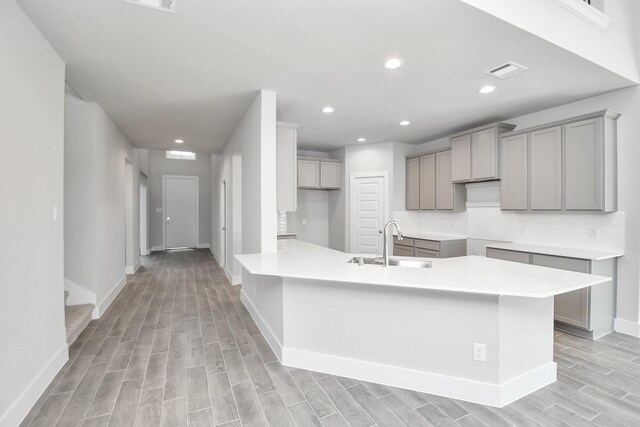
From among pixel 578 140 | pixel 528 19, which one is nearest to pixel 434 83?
pixel 528 19

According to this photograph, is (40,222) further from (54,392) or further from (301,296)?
(301,296)

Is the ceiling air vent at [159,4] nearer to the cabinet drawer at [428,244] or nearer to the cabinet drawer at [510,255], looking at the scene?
the cabinet drawer at [510,255]

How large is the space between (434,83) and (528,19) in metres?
0.95

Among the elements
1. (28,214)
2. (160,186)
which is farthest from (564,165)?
(160,186)

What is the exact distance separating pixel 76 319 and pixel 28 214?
5.50 ft

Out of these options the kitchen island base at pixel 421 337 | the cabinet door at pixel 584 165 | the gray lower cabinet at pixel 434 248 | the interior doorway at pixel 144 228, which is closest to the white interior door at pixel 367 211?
the gray lower cabinet at pixel 434 248

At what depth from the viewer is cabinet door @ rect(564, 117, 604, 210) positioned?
3054 millimetres

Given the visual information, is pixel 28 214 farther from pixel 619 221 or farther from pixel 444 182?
pixel 619 221

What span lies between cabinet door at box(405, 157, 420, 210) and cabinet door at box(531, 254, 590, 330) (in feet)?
7.78

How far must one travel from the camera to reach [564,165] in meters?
3.32

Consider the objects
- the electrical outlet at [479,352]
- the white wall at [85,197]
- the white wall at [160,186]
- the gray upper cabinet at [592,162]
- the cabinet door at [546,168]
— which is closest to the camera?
the electrical outlet at [479,352]

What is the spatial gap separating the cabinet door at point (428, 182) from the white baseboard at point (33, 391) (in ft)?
16.5

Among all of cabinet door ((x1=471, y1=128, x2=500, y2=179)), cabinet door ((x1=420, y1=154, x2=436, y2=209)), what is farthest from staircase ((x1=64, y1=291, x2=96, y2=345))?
cabinet door ((x1=471, y1=128, x2=500, y2=179))

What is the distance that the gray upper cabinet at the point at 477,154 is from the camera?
4020 millimetres
